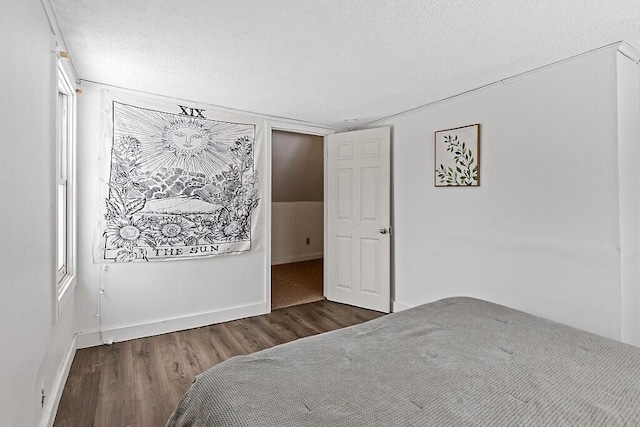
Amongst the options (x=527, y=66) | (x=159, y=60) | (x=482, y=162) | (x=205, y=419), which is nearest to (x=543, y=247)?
(x=482, y=162)

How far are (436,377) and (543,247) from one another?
167 centimetres

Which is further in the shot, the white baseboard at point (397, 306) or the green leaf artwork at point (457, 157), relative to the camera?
the white baseboard at point (397, 306)

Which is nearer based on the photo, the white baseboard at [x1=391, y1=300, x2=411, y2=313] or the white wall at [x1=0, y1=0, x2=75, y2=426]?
the white wall at [x1=0, y1=0, x2=75, y2=426]

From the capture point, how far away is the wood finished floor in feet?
6.15

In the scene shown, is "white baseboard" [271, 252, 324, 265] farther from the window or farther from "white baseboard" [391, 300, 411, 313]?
the window

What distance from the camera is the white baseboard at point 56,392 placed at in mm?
1668

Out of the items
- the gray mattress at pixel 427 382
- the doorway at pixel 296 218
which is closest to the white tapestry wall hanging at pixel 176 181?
the doorway at pixel 296 218

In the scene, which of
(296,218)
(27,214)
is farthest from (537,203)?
(296,218)

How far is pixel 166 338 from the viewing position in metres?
2.90

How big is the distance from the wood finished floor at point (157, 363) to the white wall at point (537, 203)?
129cm

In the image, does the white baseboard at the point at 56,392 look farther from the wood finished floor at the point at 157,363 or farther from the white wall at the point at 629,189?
the white wall at the point at 629,189

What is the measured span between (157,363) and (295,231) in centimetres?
415

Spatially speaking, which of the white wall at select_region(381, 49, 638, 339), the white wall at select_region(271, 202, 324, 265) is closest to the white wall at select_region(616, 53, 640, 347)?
the white wall at select_region(381, 49, 638, 339)

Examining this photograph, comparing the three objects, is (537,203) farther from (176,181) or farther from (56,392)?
(56,392)
